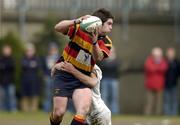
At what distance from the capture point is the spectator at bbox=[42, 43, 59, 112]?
22.7 meters

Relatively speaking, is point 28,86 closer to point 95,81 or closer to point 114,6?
point 114,6

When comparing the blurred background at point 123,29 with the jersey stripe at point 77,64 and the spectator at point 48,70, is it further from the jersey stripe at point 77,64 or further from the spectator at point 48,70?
the jersey stripe at point 77,64

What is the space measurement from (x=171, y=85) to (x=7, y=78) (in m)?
4.41

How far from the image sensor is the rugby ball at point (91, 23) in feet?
37.1

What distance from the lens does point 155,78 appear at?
77.2 feet

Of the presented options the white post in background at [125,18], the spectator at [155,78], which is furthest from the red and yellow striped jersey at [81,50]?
the white post in background at [125,18]

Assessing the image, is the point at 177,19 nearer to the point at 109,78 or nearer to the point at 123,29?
the point at 123,29

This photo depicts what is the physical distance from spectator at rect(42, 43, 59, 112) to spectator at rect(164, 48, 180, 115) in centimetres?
303

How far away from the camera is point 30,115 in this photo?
2156 centimetres

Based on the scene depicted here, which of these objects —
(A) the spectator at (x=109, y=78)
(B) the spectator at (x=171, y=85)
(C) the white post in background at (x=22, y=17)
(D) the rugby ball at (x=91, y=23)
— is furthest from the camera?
(C) the white post in background at (x=22, y=17)

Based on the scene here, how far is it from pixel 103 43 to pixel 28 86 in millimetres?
11394

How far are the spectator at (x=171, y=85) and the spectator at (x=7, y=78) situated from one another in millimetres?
4096

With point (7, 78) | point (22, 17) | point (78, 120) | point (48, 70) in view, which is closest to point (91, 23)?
point (78, 120)

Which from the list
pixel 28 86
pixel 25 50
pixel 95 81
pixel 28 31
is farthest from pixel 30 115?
pixel 95 81
